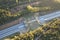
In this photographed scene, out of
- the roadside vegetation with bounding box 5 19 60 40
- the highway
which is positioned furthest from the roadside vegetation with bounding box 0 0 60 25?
the roadside vegetation with bounding box 5 19 60 40

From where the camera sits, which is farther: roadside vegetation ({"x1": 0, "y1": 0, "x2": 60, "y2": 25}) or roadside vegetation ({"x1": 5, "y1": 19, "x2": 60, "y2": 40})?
roadside vegetation ({"x1": 0, "y1": 0, "x2": 60, "y2": 25})

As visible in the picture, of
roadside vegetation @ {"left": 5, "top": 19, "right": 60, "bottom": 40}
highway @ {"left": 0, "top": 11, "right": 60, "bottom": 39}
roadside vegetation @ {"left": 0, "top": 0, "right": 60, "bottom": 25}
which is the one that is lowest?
roadside vegetation @ {"left": 5, "top": 19, "right": 60, "bottom": 40}

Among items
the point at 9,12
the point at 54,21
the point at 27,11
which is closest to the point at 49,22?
the point at 54,21

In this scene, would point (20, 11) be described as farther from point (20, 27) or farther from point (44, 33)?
point (44, 33)

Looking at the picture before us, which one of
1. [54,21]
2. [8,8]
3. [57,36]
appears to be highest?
[8,8]

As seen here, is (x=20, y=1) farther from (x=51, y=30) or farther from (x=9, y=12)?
(x=51, y=30)

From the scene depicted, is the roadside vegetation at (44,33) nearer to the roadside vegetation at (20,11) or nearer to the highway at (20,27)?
the highway at (20,27)

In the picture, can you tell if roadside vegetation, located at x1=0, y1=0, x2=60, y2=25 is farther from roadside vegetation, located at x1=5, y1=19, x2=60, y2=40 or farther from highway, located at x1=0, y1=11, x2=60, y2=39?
roadside vegetation, located at x1=5, y1=19, x2=60, y2=40

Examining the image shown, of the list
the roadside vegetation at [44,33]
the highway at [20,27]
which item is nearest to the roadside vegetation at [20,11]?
the highway at [20,27]

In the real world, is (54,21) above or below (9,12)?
below
